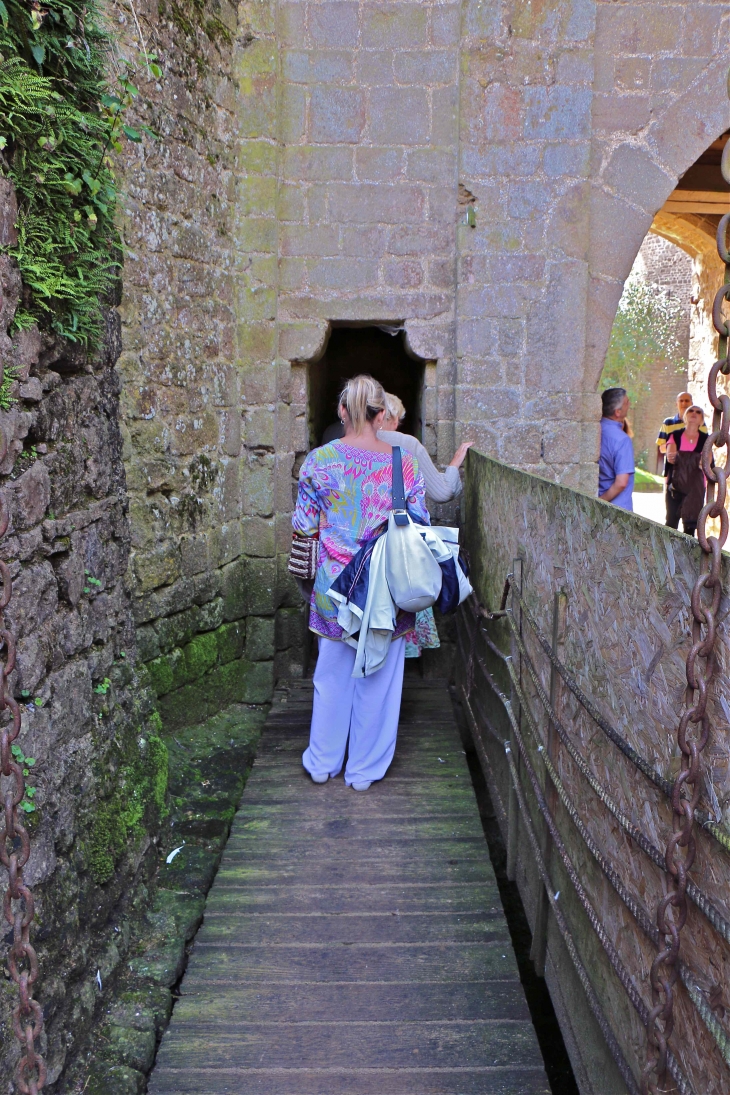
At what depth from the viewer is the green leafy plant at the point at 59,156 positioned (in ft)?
7.30

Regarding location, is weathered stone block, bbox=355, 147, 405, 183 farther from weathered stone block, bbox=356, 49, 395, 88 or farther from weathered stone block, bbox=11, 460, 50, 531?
weathered stone block, bbox=11, 460, 50, 531

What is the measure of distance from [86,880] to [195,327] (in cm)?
302

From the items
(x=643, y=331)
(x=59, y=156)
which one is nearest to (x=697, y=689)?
(x=59, y=156)

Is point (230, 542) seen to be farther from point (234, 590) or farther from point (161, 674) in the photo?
point (161, 674)

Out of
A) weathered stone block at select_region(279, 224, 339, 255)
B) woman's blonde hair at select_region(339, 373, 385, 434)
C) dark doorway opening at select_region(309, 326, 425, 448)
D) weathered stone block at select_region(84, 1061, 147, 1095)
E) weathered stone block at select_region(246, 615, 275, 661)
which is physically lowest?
weathered stone block at select_region(84, 1061, 147, 1095)

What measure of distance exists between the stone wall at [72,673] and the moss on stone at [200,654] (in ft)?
5.40

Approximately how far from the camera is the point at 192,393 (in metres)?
4.79

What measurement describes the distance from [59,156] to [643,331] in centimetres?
2385

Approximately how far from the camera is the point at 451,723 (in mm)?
4922

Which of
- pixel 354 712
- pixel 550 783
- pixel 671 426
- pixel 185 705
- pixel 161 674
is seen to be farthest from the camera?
pixel 671 426

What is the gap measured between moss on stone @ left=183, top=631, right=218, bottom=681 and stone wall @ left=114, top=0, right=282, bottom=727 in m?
0.01

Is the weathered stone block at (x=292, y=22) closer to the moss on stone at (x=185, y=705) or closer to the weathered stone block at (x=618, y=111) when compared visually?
the weathered stone block at (x=618, y=111)

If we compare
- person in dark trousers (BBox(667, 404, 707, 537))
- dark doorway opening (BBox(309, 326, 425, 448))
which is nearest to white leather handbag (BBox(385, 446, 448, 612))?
dark doorway opening (BBox(309, 326, 425, 448))

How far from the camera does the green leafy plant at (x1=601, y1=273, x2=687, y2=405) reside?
2422 cm
